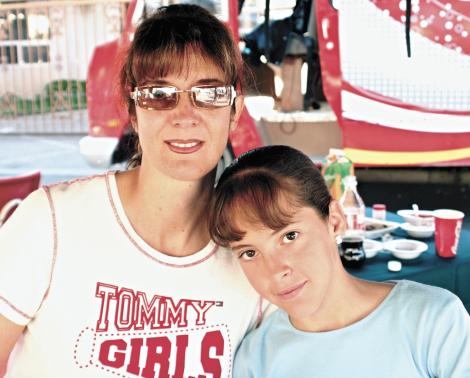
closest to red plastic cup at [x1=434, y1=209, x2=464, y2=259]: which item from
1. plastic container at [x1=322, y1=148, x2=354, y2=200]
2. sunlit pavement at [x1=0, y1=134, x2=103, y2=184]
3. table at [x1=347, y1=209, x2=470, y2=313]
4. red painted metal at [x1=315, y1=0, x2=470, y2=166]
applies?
table at [x1=347, y1=209, x2=470, y2=313]

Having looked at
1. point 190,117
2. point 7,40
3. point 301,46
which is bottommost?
point 7,40

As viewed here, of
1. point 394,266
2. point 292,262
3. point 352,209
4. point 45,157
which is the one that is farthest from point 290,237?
point 45,157

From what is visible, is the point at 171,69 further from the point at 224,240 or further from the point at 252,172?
the point at 224,240

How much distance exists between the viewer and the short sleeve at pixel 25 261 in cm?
145

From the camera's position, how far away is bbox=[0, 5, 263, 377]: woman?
1.46 m

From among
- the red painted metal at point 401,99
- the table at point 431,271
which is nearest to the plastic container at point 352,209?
the table at point 431,271

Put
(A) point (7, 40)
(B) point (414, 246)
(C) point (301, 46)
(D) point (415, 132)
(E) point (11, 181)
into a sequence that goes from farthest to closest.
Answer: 1. (A) point (7, 40)
2. (C) point (301, 46)
3. (D) point (415, 132)
4. (E) point (11, 181)
5. (B) point (414, 246)

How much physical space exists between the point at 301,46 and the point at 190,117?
5.99 m

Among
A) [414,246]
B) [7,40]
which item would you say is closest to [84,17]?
[7,40]

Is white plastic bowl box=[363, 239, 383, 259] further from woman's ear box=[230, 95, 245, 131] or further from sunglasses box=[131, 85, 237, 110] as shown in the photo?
sunglasses box=[131, 85, 237, 110]

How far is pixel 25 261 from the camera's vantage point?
57.0 inches

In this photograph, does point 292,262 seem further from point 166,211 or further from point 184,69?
point 184,69

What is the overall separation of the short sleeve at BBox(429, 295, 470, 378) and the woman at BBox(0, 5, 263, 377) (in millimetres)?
444

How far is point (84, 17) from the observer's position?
34.8ft
